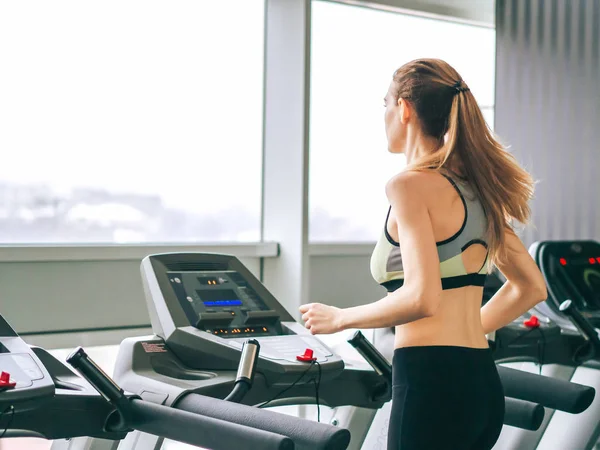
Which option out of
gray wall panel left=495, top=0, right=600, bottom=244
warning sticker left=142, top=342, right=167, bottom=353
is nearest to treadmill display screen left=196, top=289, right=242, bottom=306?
warning sticker left=142, top=342, right=167, bottom=353

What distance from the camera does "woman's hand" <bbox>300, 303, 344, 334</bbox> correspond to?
162 centimetres

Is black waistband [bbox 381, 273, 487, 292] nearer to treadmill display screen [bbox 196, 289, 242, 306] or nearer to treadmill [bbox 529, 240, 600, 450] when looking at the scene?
treadmill display screen [bbox 196, 289, 242, 306]

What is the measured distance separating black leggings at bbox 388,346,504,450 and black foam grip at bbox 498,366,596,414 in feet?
1.20

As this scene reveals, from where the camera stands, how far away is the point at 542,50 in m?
3.99

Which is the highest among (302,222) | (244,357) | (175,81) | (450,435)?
(175,81)

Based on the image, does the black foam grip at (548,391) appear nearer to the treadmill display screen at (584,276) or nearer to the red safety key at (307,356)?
the red safety key at (307,356)

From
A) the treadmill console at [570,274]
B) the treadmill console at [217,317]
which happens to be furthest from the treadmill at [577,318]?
the treadmill console at [217,317]

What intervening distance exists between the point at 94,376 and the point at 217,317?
518 mm

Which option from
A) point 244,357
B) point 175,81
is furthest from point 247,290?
point 175,81

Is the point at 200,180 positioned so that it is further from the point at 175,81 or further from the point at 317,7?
the point at 317,7

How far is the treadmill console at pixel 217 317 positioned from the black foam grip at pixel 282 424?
0.31 meters

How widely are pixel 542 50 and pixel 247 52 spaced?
1.51 m

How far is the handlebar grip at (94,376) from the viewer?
1663mm

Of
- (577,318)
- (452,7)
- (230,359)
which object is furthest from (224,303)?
(452,7)
